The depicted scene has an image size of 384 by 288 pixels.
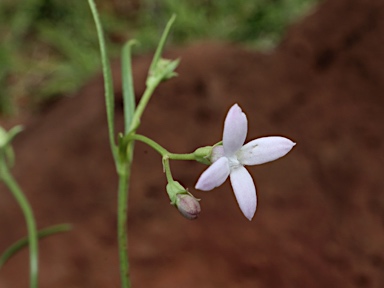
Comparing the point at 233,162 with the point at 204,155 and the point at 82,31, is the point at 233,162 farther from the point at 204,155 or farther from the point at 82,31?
the point at 82,31

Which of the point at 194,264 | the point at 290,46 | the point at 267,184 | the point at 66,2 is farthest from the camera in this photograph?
the point at 66,2

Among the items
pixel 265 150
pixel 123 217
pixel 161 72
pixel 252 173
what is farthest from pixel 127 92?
pixel 252 173

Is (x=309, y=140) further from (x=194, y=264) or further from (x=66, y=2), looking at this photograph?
(x=66, y=2)

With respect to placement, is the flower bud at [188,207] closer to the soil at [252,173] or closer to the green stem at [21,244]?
the green stem at [21,244]

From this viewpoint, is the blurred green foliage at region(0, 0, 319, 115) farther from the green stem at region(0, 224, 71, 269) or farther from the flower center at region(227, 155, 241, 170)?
the flower center at region(227, 155, 241, 170)

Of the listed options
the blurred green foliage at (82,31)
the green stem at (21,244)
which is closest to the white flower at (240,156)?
the green stem at (21,244)

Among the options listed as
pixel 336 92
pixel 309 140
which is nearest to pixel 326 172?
pixel 309 140

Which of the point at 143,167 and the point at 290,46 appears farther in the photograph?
the point at 290,46

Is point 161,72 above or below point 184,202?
above
